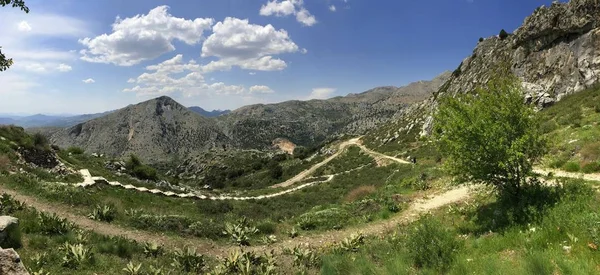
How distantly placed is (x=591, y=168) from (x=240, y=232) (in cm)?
1685

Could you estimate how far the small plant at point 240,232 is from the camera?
1491 centimetres

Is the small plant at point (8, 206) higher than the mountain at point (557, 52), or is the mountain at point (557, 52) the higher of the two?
the mountain at point (557, 52)

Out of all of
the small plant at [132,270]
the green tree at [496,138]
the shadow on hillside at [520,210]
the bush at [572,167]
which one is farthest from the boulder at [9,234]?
the bush at [572,167]

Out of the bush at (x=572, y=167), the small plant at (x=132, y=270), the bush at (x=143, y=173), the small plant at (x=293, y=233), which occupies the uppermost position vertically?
the bush at (x=572, y=167)

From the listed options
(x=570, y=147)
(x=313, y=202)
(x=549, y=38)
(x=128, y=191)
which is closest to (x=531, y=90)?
(x=549, y=38)

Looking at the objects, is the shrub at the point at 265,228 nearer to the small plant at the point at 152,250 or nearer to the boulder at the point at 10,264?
the small plant at the point at 152,250

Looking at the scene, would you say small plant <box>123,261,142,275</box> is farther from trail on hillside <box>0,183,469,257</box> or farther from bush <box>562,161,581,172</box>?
bush <box>562,161,581,172</box>

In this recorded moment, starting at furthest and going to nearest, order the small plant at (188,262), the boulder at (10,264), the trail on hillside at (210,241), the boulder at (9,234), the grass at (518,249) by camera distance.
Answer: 1. the trail on hillside at (210,241)
2. the small plant at (188,262)
3. the boulder at (9,234)
4. the grass at (518,249)
5. the boulder at (10,264)

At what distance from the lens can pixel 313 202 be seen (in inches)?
1358

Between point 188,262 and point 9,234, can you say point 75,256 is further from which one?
point 188,262

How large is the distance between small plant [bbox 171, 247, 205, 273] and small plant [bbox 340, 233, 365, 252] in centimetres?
536

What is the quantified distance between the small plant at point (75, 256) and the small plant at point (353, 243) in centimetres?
873

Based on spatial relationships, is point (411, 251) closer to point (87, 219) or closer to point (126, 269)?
point (126, 269)

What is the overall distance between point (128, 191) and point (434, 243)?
26.8m
